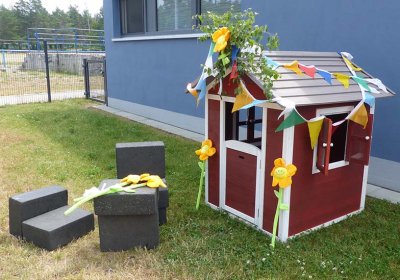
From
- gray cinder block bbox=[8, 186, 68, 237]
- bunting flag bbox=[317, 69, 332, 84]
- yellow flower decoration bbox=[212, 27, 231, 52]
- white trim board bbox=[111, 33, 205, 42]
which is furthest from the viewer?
white trim board bbox=[111, 33, 205, 42]

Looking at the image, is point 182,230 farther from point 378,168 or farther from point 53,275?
point 378,168

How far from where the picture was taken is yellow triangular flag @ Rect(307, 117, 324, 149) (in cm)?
338

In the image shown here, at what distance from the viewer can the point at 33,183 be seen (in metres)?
5.27

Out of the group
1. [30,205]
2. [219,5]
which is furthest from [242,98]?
[219,5]

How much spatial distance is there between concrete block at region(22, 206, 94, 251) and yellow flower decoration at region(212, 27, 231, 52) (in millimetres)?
2124

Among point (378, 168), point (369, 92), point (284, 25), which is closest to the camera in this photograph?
point (369, 92)

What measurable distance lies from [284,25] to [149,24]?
16.1ft

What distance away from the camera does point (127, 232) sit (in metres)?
3.55

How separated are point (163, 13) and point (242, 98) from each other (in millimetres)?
6643

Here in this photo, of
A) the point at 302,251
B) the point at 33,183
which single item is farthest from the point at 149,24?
the point at 302,251

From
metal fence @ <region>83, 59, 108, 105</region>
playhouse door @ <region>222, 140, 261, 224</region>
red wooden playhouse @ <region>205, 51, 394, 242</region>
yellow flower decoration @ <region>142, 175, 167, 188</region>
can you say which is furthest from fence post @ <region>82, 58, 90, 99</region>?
yellow flower decoration @ <region>142, 175, 167, 188</region>

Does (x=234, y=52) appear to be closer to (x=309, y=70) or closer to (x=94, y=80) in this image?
(x=309, y=70)

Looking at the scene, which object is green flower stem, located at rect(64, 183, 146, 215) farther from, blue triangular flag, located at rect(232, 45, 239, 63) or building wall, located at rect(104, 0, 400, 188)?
building wall, located at rect(104, 0, 400, 188)

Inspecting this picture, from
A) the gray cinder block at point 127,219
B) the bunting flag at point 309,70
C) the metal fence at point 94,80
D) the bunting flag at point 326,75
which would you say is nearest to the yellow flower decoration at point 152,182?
the gray cinder block at point 127,219
